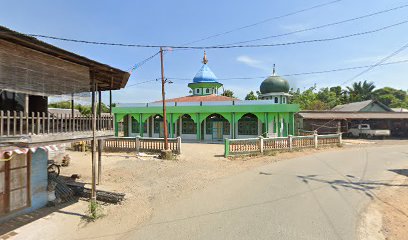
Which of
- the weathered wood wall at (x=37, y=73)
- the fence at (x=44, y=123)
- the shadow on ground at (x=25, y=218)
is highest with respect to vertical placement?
the weathered wood wall at (x=37, y=73)

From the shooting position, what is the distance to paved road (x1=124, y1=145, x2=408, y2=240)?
19.2 feet

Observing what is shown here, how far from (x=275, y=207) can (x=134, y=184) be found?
19.5 feet

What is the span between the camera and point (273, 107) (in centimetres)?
2203

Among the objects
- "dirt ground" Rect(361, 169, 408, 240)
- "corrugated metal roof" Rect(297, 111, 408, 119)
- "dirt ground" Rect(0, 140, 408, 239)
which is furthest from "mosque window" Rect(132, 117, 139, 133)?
"dirt ground" Rect(361, 169, 408, 240)

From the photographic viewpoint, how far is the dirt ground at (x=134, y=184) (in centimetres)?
645

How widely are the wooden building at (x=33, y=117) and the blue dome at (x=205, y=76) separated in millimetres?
23243

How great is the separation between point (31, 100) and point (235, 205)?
8.92 metres

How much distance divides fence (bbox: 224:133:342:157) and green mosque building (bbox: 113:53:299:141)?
139 inches

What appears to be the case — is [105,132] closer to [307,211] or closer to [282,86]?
[307,211]

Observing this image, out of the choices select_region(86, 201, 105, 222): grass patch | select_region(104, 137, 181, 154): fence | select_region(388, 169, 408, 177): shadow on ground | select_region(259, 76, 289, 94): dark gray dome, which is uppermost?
select_region(259, 76, 289, 94): dark gray dome

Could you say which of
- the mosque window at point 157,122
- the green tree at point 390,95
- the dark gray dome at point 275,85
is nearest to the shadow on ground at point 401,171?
the dark gray dome at point 275,85

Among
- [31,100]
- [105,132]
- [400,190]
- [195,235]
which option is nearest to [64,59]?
[105,132]

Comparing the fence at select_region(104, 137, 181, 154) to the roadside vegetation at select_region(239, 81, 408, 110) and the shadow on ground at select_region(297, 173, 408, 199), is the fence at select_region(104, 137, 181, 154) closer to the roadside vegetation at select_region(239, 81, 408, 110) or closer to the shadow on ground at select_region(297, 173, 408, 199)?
the shadow on ground at select_region(297, 173, 408, 199)

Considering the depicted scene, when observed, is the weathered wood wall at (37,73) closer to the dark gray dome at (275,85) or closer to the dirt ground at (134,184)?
the dirt ground at (134,184)
